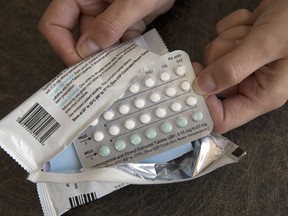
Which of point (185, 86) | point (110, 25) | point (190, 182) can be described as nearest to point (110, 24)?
point (110, 25)

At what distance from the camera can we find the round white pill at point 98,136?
39 cm

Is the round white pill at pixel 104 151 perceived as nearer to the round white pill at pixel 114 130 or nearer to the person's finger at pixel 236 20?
the round white pill at pixel 114 130

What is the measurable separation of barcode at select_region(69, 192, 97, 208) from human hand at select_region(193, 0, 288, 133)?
0.55ft

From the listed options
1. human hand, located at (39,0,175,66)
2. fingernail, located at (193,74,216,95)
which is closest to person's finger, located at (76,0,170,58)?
human hand, located at (39,0,175,66)

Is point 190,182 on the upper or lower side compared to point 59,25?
lower

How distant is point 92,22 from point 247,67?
184 mm

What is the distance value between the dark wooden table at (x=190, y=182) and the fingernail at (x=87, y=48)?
8cm

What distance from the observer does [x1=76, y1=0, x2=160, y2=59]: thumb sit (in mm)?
385

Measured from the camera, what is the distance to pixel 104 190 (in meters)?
0.41

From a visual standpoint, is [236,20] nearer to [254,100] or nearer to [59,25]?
[254,100]

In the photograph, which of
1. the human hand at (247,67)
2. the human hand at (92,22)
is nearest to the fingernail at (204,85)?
the human hand at (247,67)

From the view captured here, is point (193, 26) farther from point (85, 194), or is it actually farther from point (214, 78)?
point (85, 194)

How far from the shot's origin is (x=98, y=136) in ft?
1.28

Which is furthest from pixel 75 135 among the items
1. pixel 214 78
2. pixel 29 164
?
pixel 214 78
